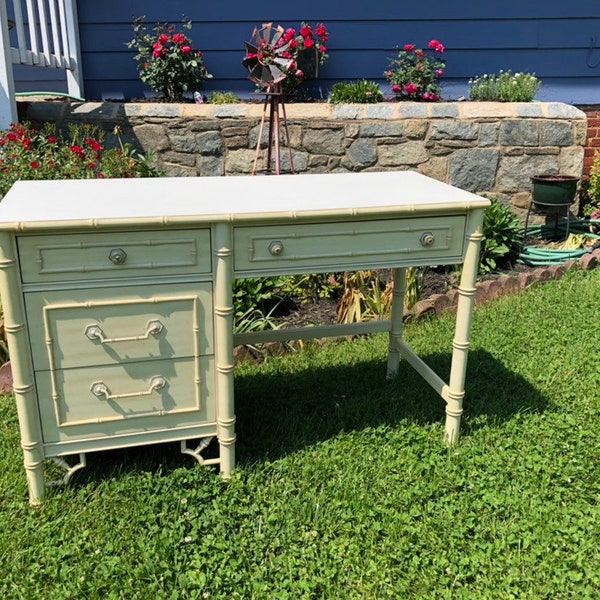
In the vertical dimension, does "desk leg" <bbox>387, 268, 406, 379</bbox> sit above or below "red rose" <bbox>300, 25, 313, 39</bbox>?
below

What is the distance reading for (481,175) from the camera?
5.70 metres

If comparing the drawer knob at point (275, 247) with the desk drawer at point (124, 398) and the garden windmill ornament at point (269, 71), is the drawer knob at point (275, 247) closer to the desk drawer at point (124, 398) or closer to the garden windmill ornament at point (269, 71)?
the desk drawer at point (124, 398)

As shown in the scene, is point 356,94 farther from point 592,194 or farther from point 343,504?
point 343,504

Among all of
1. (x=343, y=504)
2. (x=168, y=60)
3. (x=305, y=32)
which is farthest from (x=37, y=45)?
(x=343, y=504)

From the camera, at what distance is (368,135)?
5.54 m

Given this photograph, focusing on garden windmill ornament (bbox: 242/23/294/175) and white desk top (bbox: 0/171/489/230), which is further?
garden windmill ornament (bbox: 242/23/294/175)

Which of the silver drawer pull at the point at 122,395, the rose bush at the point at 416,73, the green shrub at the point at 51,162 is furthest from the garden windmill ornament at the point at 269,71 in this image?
the silver drawer pull at the point at 122,395

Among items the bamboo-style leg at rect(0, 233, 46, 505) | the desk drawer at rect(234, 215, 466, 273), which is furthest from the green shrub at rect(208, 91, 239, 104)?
the bamboo-style leg at rect(0, 233, 46, 505)

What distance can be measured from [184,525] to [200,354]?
604 mm

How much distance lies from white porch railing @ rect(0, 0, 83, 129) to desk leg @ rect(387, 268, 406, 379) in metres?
3.05

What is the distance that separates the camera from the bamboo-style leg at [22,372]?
2107 mm

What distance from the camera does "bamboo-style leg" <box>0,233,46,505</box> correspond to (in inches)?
83.0

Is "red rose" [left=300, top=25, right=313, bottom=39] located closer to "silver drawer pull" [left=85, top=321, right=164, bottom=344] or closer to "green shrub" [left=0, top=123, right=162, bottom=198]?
"green shrub" [left=0, top=123, right=162, bottom=198]

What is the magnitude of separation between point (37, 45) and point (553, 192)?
175 inches
